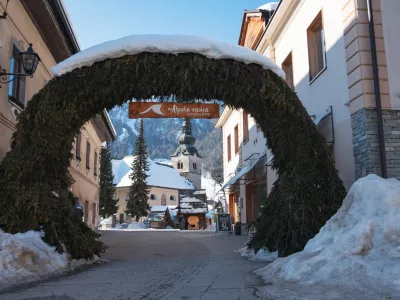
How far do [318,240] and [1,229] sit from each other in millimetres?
5148

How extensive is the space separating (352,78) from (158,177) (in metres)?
71.8

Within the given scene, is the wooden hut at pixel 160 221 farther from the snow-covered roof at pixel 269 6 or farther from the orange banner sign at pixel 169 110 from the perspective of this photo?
the orange banner sign at pixel 169 110

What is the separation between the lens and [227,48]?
791 centimetres

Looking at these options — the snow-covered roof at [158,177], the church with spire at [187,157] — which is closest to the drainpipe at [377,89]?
the snow-covered roof at [158,177]

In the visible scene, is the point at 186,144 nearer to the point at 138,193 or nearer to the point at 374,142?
the point at 138,193

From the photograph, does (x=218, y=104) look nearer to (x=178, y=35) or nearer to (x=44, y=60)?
(x=178, y=35)

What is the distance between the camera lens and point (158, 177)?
80.2 metres

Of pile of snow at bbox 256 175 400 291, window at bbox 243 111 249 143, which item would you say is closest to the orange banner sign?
pile of snow at bbox 256 175 400 291

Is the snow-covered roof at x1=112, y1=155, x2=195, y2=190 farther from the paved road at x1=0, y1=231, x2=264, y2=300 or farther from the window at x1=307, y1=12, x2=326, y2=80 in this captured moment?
the paved road at x1=0, y1=231, x2=264, y2=300

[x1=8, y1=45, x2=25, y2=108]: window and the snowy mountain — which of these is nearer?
[x1=8, y1=45, x2=25, y2=108]: window

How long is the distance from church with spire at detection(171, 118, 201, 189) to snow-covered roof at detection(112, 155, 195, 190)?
84.9 inches

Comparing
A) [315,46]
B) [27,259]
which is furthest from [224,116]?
[27,259]

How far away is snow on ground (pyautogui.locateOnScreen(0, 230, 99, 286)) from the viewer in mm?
5727

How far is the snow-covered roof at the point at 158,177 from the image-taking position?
7885 centimetres
